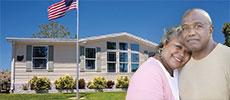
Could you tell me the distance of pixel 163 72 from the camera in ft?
4.67

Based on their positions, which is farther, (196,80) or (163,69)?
(196,80)

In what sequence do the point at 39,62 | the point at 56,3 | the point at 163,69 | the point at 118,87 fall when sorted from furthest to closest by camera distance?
the point at 118,87 < the point at 39,62 < the point at 56,3 < the point at 163,69

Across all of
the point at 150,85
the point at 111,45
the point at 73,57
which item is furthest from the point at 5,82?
the point at 150,85

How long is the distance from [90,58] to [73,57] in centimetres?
111

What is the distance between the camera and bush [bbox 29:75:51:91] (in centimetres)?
1277

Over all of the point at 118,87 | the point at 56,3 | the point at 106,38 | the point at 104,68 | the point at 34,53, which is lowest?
the point at 118,87

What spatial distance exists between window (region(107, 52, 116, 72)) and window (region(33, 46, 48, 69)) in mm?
4153

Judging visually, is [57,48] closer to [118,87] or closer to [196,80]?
[118,87]

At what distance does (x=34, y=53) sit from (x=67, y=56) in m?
2.03

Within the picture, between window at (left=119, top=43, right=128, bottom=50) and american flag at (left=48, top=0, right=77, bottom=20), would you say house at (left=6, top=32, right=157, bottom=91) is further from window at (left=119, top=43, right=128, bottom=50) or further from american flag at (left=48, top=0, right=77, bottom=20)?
american flag at (left=48, top=0, right=77, bottom=20)

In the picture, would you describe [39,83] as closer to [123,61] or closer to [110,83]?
[110,83]

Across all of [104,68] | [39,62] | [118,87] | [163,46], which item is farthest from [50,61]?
[163,46]

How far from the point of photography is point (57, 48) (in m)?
14.0

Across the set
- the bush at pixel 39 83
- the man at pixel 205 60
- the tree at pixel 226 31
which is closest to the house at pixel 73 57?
the bush at pixel 39 83
